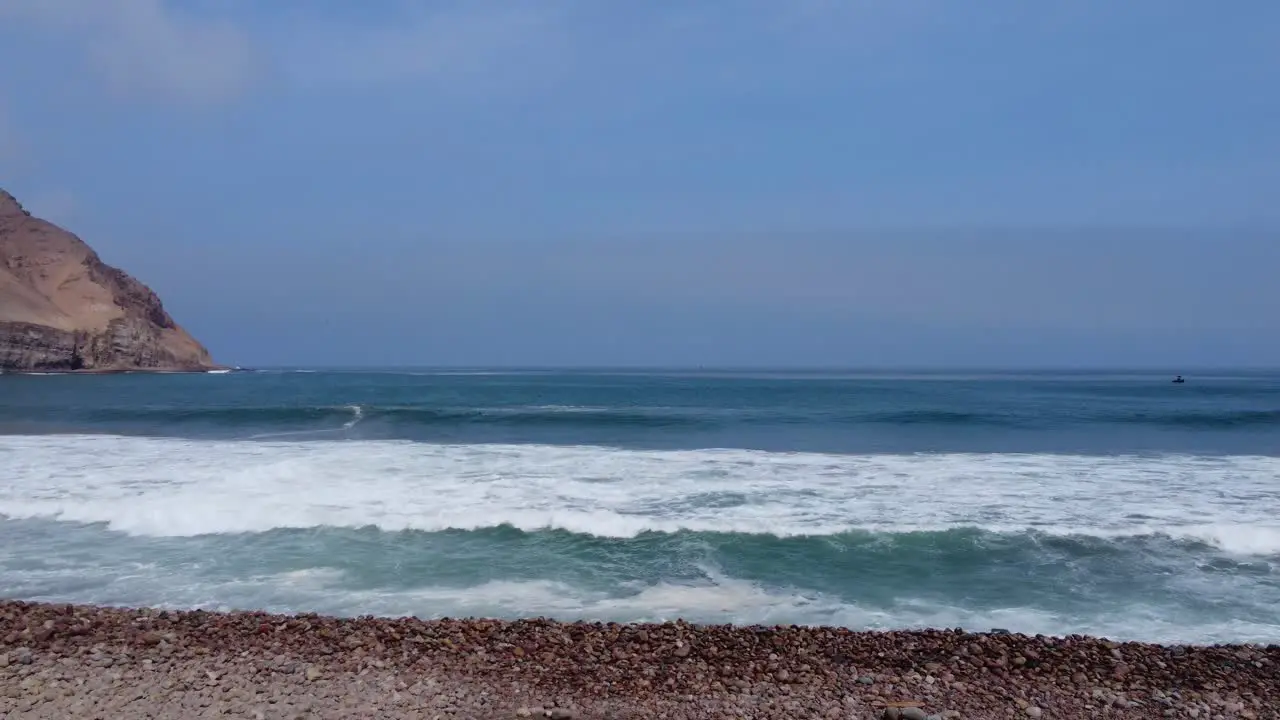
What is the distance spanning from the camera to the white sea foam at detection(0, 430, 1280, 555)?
37.0 feet

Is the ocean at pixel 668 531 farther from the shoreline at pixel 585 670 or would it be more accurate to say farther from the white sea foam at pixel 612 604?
the shoreline at pixel 585 670

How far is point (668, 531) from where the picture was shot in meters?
11.0

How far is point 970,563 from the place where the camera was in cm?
952

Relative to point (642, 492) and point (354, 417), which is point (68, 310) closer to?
point (354, 417)

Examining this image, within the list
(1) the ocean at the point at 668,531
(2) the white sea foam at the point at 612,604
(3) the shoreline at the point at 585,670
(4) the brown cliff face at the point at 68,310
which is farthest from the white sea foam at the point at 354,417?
(4) the brown cliff face at the point at 68,310

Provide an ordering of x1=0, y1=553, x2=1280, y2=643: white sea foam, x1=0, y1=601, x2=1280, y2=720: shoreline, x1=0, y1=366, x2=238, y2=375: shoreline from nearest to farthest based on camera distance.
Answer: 1. x1=0, y1=601, x2=1280, y2=720: shoreline
2. x1=0, y1=553, x2=1280, y2=643: white sea foam
3. x1=0, y1=366, x2=238, y2=375: shoreline

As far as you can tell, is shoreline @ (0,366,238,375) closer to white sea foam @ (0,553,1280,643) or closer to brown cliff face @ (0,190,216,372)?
brown cliff face @ (0,190,216,372)

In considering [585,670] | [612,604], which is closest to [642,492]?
[612,604]

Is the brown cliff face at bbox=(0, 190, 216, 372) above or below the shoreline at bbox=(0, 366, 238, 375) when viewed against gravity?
above

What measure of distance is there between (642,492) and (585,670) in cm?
811

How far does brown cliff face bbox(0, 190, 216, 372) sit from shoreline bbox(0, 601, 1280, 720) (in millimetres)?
90833

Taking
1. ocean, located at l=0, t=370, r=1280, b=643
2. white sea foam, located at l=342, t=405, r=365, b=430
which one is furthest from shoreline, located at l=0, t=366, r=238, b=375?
ocean, located at l=0, t=370, r=1280, b=643

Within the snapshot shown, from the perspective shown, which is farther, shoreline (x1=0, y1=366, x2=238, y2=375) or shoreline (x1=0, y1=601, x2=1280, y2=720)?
shoreline (x1=0, y1=366, x2=238, y2=375)

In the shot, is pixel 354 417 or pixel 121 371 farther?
pixel 121 371
